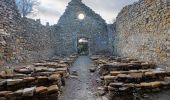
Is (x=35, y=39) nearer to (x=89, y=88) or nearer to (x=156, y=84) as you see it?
(x=89, y=88)

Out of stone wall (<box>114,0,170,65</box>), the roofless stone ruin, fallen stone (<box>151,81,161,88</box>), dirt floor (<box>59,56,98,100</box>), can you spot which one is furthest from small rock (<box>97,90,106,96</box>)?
stone wall (<box>114,0,170,65</box>)

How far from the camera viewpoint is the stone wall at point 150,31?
25.3 feet

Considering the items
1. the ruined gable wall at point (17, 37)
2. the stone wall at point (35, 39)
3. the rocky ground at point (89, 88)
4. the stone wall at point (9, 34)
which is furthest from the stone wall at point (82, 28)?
the rocky ground at point (89, 88)

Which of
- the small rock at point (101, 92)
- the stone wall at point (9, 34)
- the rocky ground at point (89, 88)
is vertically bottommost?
the small rock at point (101, 92)

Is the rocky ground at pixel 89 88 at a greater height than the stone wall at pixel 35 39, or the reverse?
the stone wall at pixel 35 39

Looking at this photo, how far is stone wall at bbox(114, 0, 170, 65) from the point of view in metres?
7.71

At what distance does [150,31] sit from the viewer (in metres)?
9.25

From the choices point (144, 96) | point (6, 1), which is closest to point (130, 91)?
point (144, 96)

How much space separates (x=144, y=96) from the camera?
4.95 metres

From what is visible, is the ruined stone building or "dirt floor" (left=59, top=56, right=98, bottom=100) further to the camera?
the ruined stone building

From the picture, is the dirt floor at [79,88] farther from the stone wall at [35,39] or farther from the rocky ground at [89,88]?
the stone wall at [35,39]

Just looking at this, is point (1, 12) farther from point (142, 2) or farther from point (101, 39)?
point (101, 39)

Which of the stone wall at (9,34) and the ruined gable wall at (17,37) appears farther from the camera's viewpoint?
the ruined gable wall at (17,37)

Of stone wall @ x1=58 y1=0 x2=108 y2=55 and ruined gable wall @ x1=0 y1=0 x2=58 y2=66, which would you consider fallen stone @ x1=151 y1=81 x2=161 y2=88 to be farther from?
stone wall @ x1=58 y1=0 x2=108 y2=55
